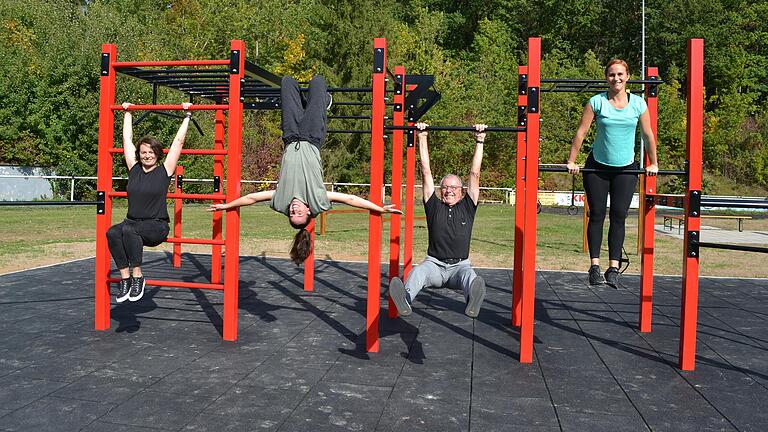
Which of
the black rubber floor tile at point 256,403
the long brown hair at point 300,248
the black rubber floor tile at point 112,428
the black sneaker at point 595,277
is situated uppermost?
the long brown hair at point 300,248

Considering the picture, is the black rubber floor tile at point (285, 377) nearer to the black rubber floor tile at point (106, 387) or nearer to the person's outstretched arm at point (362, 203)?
the black rubber floor tile at point (106, 387)

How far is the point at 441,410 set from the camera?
11.9ft

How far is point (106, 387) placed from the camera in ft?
12.8

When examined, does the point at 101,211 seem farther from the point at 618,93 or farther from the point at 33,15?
the point at 33,15

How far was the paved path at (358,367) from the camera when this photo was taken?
137 inches

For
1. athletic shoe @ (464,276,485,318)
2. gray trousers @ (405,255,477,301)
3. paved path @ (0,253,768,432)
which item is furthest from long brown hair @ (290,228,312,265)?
athletic shoe @ (464,276,485,318)

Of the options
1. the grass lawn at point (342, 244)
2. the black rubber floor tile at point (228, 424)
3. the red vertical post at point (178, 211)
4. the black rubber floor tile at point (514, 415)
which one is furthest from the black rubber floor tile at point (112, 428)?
the grass lawn at point (342, 244)

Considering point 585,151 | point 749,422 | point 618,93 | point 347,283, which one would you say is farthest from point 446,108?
point 749,422

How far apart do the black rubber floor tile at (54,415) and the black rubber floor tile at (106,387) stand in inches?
3.5

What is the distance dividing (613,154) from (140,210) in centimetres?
383

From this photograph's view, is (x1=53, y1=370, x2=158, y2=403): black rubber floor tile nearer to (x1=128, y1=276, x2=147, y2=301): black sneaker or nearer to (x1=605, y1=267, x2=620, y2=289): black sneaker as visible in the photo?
(x1=128, y1=276, x2=147, y2=301): black sneaker

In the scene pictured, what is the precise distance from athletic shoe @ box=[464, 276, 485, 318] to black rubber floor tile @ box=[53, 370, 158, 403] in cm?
210

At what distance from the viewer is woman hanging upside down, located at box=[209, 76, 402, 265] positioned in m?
4.77

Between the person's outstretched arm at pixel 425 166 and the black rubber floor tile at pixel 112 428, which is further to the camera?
the person's outstretched arm at pixel 425 166
